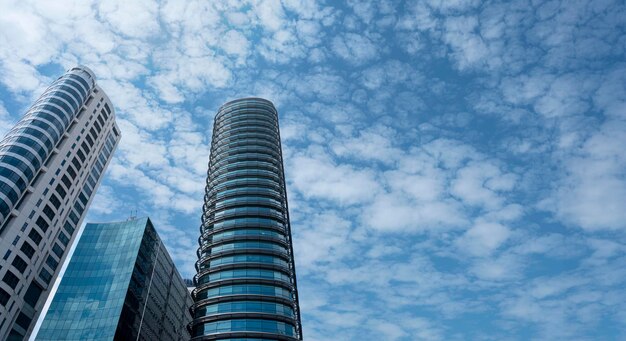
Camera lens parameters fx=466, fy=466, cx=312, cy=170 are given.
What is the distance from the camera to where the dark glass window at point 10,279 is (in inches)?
3334

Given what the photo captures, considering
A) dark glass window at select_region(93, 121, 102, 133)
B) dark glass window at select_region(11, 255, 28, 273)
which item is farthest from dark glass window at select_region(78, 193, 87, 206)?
dark glass window at select_region(11, 255, 28, 273)

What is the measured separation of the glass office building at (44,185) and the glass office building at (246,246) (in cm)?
3054

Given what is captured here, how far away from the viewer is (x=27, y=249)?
301ft

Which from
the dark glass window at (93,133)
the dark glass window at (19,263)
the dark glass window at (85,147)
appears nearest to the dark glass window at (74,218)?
the dark glass window at (85,147)

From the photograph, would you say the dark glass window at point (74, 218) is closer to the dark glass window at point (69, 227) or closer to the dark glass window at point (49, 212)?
the dark glass window at point (69, 227)

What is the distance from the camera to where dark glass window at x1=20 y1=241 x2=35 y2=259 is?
9069 cm

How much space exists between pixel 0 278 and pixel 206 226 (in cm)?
3984

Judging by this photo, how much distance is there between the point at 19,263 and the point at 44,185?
17923mm

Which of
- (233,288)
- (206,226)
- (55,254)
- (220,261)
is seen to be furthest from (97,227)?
(233,288)

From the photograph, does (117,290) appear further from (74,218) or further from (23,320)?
(74,218)

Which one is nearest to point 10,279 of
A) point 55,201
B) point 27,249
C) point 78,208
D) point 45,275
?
point 27,249

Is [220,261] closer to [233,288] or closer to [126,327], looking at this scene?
[233,288]

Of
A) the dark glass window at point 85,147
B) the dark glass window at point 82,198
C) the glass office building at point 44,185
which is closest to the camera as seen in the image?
the glass office building at point 44,185

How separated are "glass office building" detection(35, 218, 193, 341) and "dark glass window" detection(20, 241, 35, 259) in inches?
287
